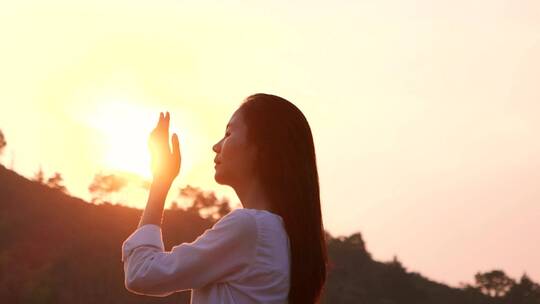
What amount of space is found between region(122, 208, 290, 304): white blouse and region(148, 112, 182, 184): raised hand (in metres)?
0.21

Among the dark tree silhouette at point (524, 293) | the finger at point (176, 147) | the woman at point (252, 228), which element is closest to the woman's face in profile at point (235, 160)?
the woman at point (252, 228)

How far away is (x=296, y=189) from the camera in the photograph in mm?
3893

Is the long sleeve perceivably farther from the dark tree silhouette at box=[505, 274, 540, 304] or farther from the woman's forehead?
the dark tree silhouette at box=[505, 274, 540, 304]

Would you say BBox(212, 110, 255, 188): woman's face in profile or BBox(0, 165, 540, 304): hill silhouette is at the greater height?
BBox(0, 165, 540, 304): hill silhouette

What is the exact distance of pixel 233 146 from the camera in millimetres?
4000

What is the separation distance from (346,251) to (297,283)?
345ft

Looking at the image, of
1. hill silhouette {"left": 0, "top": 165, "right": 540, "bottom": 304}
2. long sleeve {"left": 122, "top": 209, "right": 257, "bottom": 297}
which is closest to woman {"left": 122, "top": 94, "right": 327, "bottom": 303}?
long sleeve {"left": 122, "top": 209, "right": 257, "bottom": 297}

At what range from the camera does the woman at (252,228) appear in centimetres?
379

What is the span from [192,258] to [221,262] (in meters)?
0.11

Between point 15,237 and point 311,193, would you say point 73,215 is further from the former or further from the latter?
point 311,193

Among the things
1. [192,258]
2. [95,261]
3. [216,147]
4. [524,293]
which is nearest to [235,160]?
[216,147]

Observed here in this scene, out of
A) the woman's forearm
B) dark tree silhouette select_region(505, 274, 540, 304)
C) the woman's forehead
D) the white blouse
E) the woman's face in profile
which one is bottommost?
the white blouse

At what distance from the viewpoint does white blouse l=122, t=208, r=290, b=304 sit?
377 cm

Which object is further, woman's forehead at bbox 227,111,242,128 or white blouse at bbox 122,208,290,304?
woman's forehead at bbox 227,111,242,128
